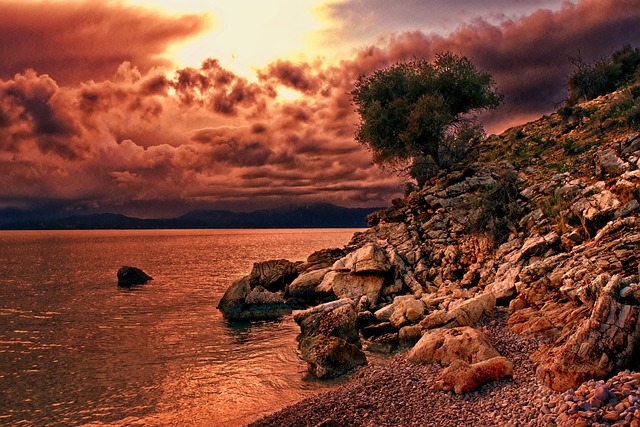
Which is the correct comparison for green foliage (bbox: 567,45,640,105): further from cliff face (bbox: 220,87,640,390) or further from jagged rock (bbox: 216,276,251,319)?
jagged rock (bbox: 216,276,251,319)

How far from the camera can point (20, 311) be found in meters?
40.4

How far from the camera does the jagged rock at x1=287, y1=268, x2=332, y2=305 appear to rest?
41062mm

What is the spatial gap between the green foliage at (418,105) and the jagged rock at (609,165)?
18412 mm

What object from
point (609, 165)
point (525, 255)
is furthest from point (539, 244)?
point (609, 165)

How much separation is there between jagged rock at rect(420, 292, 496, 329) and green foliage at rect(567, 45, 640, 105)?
44.8 metres

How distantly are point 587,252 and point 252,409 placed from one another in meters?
18.4

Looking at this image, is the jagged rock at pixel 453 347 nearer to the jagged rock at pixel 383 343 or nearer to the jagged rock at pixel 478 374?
the jagged rock at pixel 478 374

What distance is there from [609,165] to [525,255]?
30.0 ft

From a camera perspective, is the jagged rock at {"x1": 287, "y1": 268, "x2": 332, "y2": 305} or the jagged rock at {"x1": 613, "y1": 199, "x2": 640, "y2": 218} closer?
the jagged rock at {"x1": 613, "y1": 199, "x2": 640, "y2": 218}

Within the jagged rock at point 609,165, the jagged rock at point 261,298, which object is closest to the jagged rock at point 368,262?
the jagged rock at point 261,298

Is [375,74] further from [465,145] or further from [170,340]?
[170,340]

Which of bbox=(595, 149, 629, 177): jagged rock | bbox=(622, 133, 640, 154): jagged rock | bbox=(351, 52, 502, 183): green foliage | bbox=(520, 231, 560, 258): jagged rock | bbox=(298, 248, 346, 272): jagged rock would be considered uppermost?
bbox=(351, 52, 502, 183): green foliage

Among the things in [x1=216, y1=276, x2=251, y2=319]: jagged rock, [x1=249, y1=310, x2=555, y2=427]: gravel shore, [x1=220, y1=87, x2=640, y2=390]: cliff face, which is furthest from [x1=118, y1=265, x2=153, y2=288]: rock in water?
[x1=249, y1=310, x2=555, y2=427]: gravel shore

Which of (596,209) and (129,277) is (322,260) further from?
(129,277)
